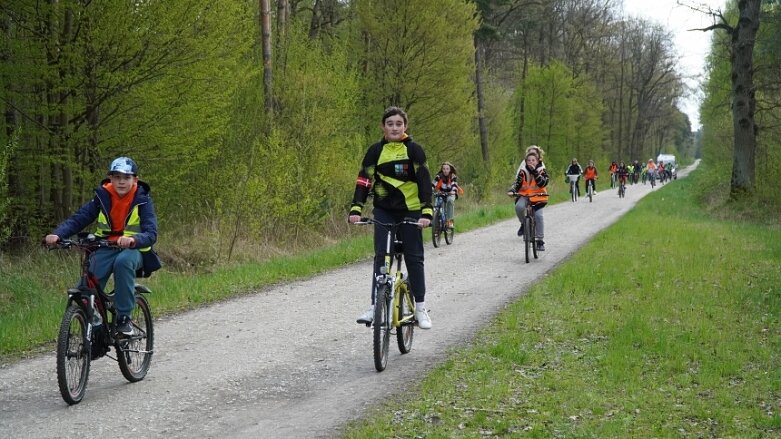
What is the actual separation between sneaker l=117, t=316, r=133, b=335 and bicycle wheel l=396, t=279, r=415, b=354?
2287 millimetres

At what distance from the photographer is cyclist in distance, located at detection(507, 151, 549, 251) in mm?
14773

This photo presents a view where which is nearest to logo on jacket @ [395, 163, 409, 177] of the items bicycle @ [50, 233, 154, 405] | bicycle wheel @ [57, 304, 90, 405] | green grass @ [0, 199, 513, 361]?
bicycle @ [50, 233, 154, 405]

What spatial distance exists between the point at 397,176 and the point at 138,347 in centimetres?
269

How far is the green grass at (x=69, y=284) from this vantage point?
8.27 m

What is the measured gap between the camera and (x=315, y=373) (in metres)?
6.73

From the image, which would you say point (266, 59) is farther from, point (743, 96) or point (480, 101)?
point (480, 101)

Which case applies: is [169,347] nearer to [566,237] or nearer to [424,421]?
[424,421]

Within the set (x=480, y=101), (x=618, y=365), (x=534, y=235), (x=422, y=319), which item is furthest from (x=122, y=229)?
(x=480, y=101)

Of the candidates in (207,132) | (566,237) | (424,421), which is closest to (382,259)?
(424,421)

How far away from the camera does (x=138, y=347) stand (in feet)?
21.6

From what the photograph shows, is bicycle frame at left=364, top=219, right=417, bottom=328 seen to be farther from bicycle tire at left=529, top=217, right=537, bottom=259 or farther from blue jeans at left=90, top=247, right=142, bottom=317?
bicycle tire at left=529, top=217, right=537, bottom=259

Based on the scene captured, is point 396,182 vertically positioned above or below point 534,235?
above

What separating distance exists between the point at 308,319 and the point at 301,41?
1221cm

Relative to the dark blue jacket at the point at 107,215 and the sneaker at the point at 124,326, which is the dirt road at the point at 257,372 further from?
the dark blue jacket at the point at 107,215
